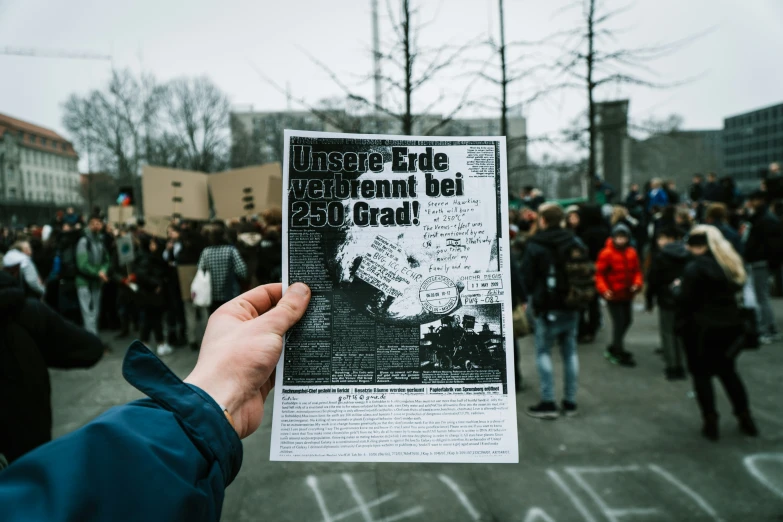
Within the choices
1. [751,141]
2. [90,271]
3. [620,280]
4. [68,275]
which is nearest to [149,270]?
[90,271]

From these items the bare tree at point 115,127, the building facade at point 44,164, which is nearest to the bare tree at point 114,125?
the bare tree at point 115,127

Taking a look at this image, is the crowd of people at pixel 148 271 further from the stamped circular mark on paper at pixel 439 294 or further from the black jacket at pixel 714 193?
the black jacket at pixel 714 193

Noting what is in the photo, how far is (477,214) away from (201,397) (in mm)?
703

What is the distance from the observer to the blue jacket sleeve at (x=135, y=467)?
81cm

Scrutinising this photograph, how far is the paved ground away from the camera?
12.2 ft

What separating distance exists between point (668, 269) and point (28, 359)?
6.02m

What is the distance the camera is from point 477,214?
128 centimetres

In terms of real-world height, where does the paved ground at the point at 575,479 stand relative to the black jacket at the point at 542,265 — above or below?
below

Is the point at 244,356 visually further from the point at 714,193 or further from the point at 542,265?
the point at 714,193

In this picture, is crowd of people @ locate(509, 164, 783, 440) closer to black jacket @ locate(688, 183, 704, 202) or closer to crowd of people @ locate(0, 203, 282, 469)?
crowd of people @ locate(0, 203, 282, 469)

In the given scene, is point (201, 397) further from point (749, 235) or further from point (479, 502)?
point (749, 235)

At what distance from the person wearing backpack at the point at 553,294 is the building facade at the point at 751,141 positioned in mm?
86249

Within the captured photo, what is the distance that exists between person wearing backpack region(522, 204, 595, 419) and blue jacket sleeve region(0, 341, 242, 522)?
4630mm

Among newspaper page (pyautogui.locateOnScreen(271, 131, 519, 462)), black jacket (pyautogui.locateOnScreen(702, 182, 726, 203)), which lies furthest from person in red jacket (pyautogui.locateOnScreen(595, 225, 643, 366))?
black jacket (pyautogui.locateOnScreen(702, 182, 726, 203))
